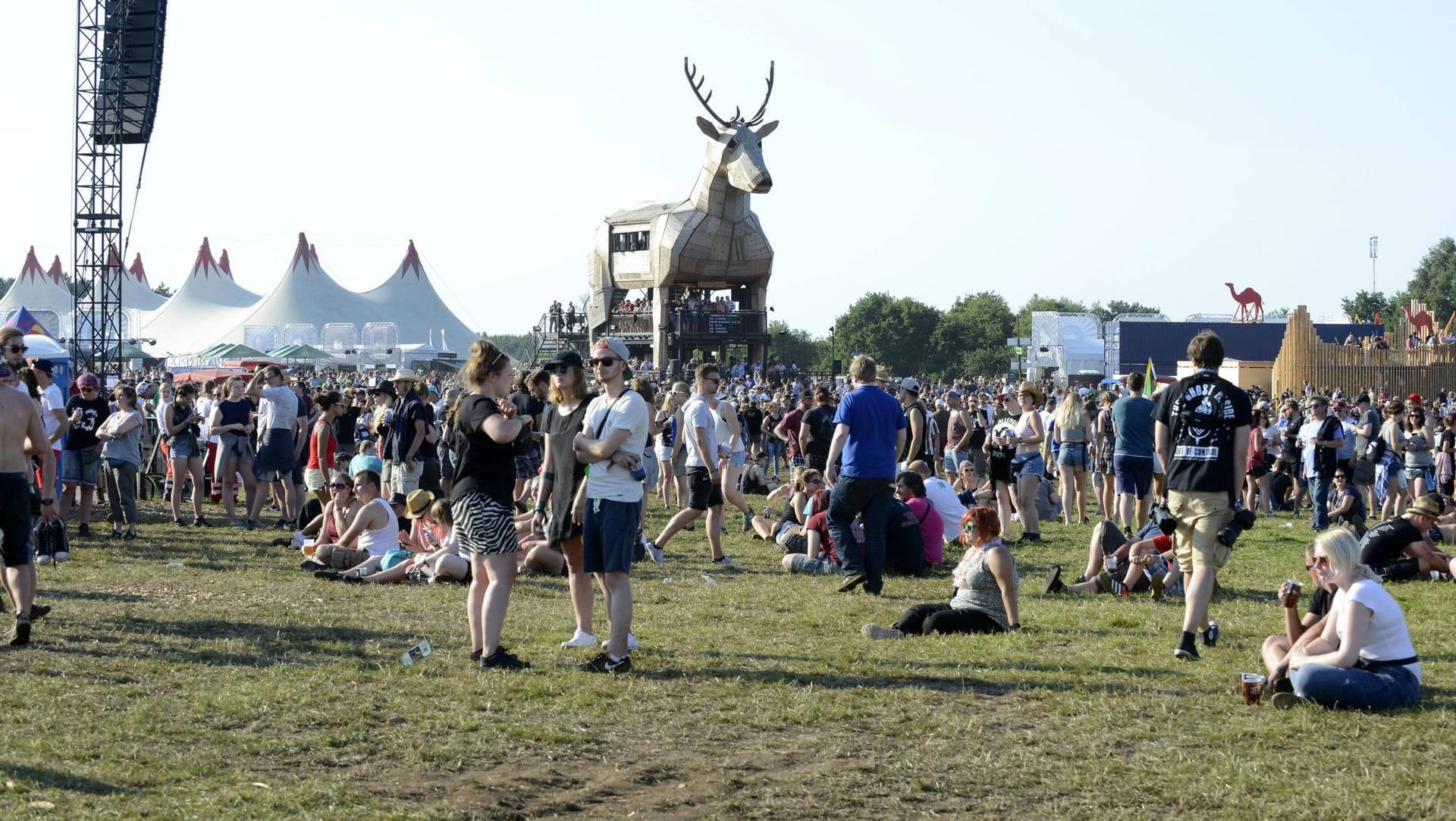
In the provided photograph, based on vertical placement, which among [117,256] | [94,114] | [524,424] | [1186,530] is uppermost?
[94,114]

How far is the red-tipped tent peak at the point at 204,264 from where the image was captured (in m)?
75.9

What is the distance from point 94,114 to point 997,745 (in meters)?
35.8

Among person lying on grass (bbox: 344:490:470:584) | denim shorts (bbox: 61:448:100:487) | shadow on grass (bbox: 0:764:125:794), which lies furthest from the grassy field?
denim shorts (bbox: 61:448:100:487)

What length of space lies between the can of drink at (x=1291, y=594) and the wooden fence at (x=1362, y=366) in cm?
3664

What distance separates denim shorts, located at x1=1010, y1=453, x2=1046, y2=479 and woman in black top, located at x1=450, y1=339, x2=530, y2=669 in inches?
300

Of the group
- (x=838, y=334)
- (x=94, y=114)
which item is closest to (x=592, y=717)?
(x=94, y=114)

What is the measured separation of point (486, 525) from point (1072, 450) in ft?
29.2

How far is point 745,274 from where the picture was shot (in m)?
41.8

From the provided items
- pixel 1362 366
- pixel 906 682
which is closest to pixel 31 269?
pixel 1362 366

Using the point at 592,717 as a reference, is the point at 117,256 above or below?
above

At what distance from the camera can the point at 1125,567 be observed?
9836 mm

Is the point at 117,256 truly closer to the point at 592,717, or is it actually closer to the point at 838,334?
the point at 592,717

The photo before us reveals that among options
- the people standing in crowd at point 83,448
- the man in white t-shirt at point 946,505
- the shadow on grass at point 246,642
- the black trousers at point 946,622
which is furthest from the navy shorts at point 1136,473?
the people standing in crowd at point 83,448

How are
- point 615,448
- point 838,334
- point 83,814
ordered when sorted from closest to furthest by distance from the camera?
point 83,814, point 615,448, point 838,334
